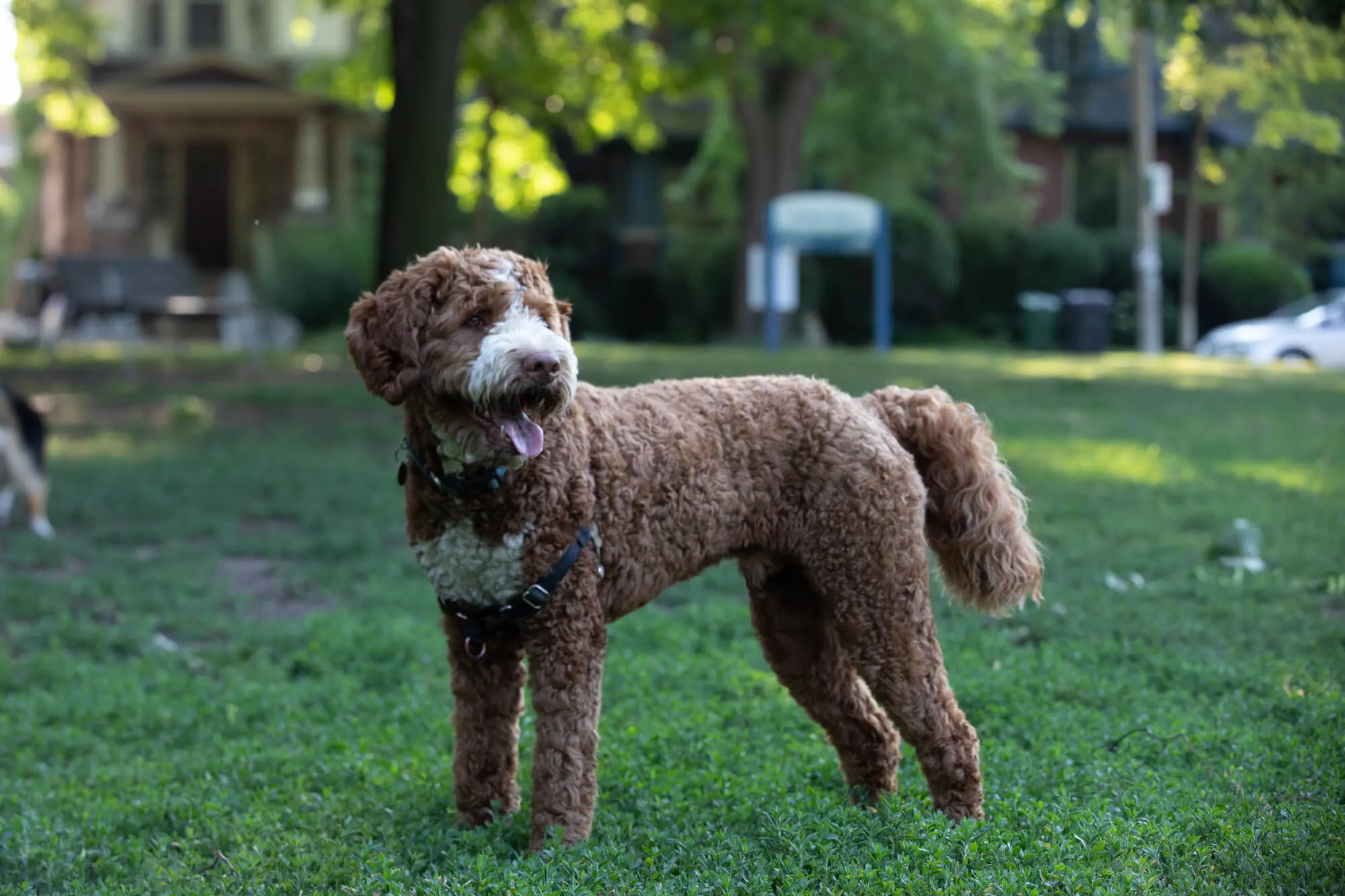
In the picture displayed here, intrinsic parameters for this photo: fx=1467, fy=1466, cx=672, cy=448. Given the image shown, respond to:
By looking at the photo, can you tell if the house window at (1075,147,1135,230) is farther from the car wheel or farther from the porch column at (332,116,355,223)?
the porch column at (332,116,355,223)

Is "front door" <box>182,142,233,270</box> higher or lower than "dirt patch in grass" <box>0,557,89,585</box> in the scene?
higher

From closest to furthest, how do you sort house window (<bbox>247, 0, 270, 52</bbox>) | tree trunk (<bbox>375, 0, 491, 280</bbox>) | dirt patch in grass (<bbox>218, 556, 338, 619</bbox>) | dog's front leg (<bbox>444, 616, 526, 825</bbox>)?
dog's front leg (<bbox>444, 616, 526, 825</bbox>), dirt patch in grass (<bbox>218, 556, 338, 619</bbox>), tree trunk (<bbox>375, 0, 491, 280</bbox>), house window (<bbox>247, 0, 270, 52</bbox>)

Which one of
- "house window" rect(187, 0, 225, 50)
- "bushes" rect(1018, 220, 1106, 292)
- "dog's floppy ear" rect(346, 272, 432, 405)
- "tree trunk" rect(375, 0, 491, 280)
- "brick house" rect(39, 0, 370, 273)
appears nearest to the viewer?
"dog's floppy ear" rect(346, 272, 432, 405)

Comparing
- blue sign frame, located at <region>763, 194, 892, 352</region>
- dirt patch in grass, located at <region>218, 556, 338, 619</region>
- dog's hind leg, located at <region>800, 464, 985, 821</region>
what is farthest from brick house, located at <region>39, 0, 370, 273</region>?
dog's hind leg, located at <region>800, 464, 985, 821</region>

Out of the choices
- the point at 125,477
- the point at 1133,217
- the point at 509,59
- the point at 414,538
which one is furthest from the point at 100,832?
the point at 1133,217

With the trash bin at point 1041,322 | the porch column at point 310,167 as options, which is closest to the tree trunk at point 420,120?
the trash bin at point 1041,322

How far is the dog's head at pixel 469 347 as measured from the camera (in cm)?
358

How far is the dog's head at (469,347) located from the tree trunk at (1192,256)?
27.8 meters

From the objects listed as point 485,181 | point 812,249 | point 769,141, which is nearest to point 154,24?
point 485,181

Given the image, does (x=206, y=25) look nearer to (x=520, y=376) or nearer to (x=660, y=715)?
(x=660, y=715)

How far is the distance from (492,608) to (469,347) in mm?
743

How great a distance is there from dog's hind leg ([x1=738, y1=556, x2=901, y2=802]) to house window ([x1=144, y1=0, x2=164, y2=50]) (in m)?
30.1

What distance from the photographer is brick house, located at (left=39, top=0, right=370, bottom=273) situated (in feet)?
95.6

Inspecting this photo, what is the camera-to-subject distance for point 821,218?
2256 centimetres
